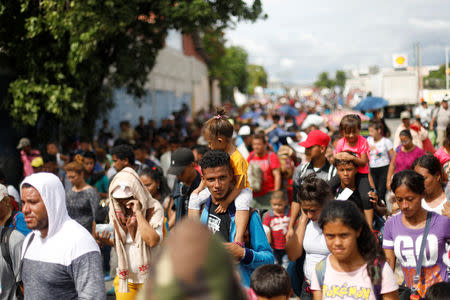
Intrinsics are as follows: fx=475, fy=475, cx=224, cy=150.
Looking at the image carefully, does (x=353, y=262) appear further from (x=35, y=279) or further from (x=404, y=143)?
(x=404, y=143)

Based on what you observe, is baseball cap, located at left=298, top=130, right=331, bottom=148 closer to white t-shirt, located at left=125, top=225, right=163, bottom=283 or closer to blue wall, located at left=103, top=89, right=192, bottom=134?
white t-shirt, located at left=125, top=225, right=163, bottom=283

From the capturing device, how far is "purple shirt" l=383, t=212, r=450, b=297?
11.2ft

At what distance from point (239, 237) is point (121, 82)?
966 centimetres

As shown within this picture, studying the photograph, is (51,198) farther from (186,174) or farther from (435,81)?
(435,81)

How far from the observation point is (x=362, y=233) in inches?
112

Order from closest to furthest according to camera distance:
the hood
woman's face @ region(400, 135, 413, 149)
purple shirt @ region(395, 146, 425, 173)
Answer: the hood < purple shirt @ region(395, 146, 425, 173) < woman's face @ region(400, 135, 413, 149)

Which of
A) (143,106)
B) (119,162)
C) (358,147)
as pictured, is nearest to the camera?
(358,147)

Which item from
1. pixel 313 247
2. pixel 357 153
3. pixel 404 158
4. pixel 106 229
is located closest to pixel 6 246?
pixel 106 229

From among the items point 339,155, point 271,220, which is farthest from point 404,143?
point 339,155

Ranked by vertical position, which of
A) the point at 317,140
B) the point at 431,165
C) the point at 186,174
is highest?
the point at 317,140

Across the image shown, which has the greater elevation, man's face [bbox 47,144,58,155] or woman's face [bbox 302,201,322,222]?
man's face [bbox 47,144,58,155]

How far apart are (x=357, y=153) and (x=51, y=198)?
12.2ft

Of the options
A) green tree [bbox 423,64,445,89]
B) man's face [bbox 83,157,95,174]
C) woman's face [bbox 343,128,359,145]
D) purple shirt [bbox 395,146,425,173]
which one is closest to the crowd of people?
woman's face [bbox 343,128,359,145]

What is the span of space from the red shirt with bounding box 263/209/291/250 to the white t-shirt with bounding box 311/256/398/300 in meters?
3.39
